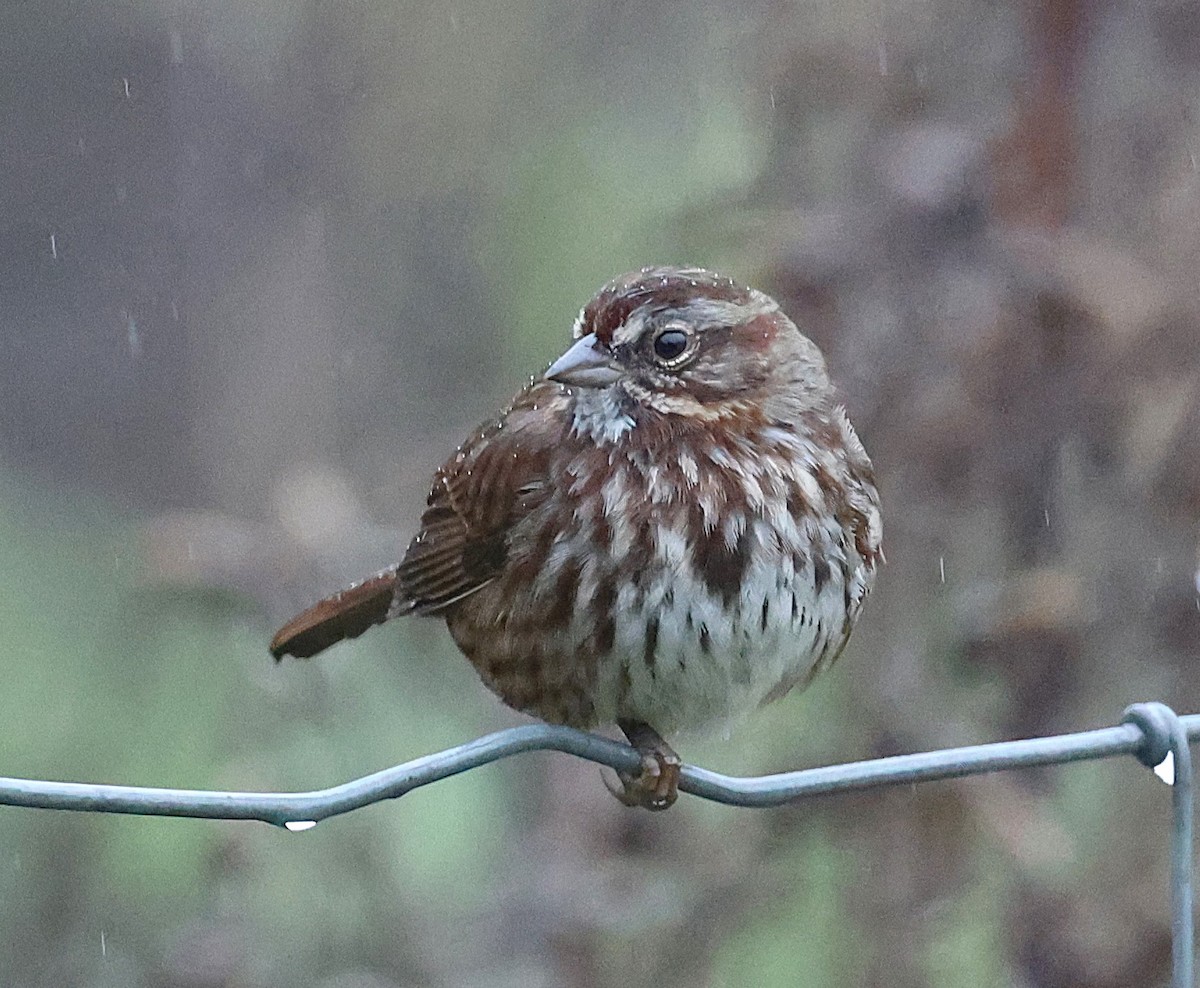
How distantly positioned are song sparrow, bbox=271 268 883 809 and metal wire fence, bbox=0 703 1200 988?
298 millimetres

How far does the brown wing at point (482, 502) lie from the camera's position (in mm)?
2871

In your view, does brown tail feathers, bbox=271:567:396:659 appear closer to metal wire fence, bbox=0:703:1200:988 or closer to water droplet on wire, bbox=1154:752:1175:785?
metal wire fence, bbox=0:703:1200:988

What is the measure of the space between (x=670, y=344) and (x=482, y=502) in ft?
1.08

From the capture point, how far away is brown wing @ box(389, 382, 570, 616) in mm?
2871

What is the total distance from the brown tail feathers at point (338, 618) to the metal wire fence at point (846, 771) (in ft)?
2.52

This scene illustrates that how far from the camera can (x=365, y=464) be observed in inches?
197

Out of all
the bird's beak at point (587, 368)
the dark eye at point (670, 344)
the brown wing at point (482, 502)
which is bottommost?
the brown wing at point (482, 502)

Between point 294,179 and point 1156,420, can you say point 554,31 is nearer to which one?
point 294,179

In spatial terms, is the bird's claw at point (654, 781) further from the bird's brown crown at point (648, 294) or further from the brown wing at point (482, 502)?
the bird's brown crown at point (648, 294)

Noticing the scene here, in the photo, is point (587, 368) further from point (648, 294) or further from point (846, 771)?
point (846, 771)

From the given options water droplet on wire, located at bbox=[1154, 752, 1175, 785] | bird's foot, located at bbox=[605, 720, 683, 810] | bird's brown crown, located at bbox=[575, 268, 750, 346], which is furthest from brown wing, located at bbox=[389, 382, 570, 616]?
water droplet on wire, located at bbox=[1154, 752, 1175, 785]

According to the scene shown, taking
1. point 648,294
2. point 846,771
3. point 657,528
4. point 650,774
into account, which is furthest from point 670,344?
point 846,771

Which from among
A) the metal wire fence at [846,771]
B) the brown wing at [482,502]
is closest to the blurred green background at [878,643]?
the brown wing at [482,502]

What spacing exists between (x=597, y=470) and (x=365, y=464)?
2271 millimetres
